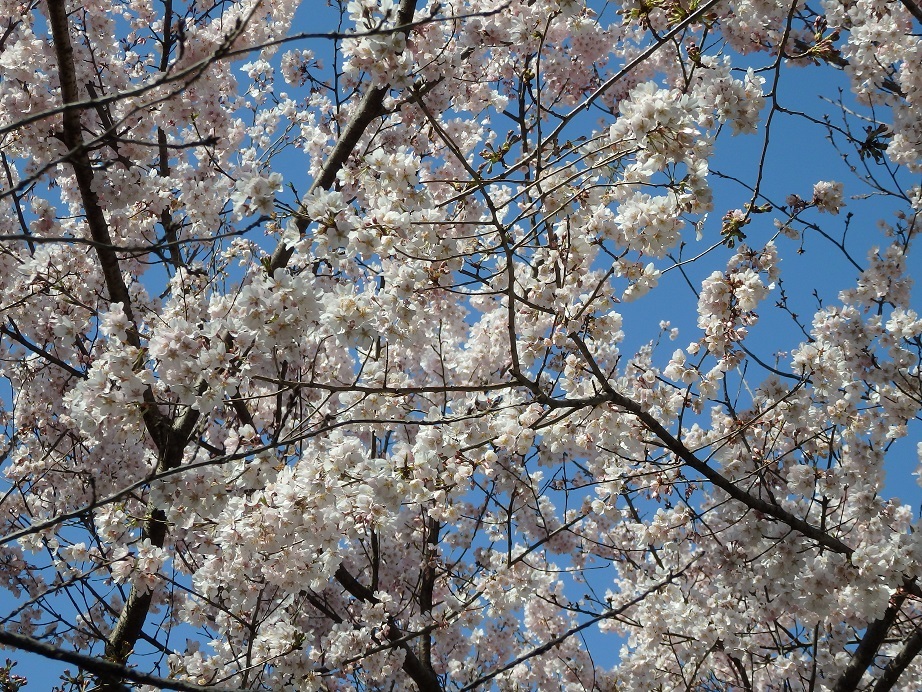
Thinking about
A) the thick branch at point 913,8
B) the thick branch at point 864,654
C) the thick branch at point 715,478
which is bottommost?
the thick branch at point 864,654

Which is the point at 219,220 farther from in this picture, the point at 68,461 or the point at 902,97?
the point at 902,97

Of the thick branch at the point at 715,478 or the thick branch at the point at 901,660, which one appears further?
the thick branch at the point at 901,660

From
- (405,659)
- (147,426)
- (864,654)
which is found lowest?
(864,654)

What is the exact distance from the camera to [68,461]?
6.87m

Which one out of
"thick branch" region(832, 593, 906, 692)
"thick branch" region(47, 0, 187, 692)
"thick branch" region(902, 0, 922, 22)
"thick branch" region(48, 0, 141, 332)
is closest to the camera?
"thick branch" region(48, 0, 141, 332)

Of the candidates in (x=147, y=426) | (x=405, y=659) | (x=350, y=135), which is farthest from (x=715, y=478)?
(x=147, y=426)

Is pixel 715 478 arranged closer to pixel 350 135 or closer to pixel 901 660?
pixel 901 660

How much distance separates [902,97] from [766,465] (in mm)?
2761

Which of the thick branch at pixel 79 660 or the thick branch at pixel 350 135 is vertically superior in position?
the thick branch at pixel 350 135

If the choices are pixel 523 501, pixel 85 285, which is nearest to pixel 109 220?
pixel 85 285

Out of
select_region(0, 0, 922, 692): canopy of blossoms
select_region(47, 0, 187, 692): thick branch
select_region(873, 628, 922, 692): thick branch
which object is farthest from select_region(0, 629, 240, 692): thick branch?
select_region(873, 628, 922, 692): thick branch

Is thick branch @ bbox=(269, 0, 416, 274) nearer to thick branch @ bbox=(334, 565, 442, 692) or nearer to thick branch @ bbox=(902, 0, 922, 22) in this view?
thick branch @ bbox=(334, 565, 442, 692)

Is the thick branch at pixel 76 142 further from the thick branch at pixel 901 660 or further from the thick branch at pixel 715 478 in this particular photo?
the thick branch at pixel 901 660

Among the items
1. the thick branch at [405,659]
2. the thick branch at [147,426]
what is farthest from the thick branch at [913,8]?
the thick branch at [405,659]
